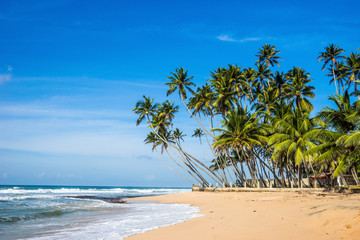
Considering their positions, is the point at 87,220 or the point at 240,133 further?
the point at 240,133

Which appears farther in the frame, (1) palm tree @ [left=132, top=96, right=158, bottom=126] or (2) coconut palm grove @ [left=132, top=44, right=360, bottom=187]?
(1) palm tree @ [left=132, top=96, right=158, bottom=126]

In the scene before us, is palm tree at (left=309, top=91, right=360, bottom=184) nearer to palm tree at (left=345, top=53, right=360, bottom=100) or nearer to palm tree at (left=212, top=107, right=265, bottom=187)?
palm tree at (left=212, top=107, right=265, bottom=187)

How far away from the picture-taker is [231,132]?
25.1 m

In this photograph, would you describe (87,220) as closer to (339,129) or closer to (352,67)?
(339,129)

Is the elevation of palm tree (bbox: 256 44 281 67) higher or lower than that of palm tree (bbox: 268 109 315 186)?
higher

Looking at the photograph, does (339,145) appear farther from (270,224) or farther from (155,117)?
(155,117)

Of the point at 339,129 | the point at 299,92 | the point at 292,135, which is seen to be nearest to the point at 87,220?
the point at 339,129

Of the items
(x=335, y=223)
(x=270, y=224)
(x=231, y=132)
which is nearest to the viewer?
(x=335, y=223)

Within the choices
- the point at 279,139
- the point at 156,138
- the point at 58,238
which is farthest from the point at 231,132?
the point at 58,238

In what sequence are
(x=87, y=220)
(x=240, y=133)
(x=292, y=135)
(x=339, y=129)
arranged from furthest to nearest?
(x=240, y=133) → (x=292, y=135) → (x=339, y=129) → (x=87, y=220)

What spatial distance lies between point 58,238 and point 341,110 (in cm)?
1587

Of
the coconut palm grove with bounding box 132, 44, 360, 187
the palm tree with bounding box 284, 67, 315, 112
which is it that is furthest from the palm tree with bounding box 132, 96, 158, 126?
the palm tree with bounding box 284, 67, 315, 112

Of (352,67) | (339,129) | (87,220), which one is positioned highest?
(352,67)

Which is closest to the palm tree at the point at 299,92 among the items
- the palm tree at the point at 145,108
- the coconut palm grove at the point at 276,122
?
the coconut palm grove at the point at 276,122
